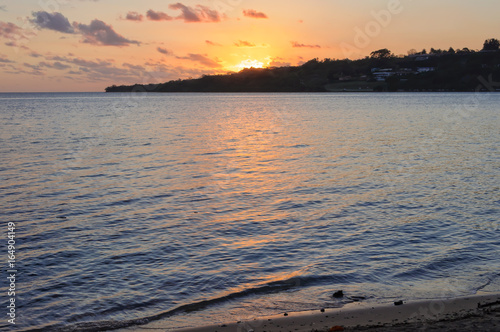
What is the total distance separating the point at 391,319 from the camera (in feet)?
34.7

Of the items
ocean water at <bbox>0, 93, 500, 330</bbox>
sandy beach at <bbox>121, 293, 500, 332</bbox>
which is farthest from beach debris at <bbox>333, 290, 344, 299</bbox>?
sandy beach at <bbox>121, 293, 500, 332</bbox>

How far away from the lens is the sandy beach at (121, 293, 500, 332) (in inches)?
382

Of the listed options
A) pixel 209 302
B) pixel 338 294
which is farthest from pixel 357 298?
pixel 209 302

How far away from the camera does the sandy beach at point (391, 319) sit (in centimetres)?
971

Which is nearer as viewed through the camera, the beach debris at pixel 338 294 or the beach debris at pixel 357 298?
the beach debris at pixel 357 298

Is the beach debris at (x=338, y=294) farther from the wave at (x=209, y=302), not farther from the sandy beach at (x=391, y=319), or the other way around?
the sandy beach at (x=391, y=319)

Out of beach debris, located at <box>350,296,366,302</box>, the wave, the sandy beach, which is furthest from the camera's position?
beach debris, located at <box>350,296,366,302</box>

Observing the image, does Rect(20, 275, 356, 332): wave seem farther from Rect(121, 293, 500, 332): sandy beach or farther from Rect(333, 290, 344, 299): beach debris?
Rect(121, 293, 500, 332): sandy beach

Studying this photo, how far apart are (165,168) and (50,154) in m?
14.0

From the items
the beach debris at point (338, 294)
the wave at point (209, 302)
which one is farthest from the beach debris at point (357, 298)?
the beach debris at point (338, 294)

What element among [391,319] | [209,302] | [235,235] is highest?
[391,319]

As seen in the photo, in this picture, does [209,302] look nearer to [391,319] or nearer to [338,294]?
[338,294]

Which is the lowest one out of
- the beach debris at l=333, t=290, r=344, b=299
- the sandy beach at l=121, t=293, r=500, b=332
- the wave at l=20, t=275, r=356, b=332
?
the wave at l=20, t=275, r=356, b=332

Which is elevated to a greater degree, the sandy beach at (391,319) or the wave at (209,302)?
the sandy beach at (391,319)
